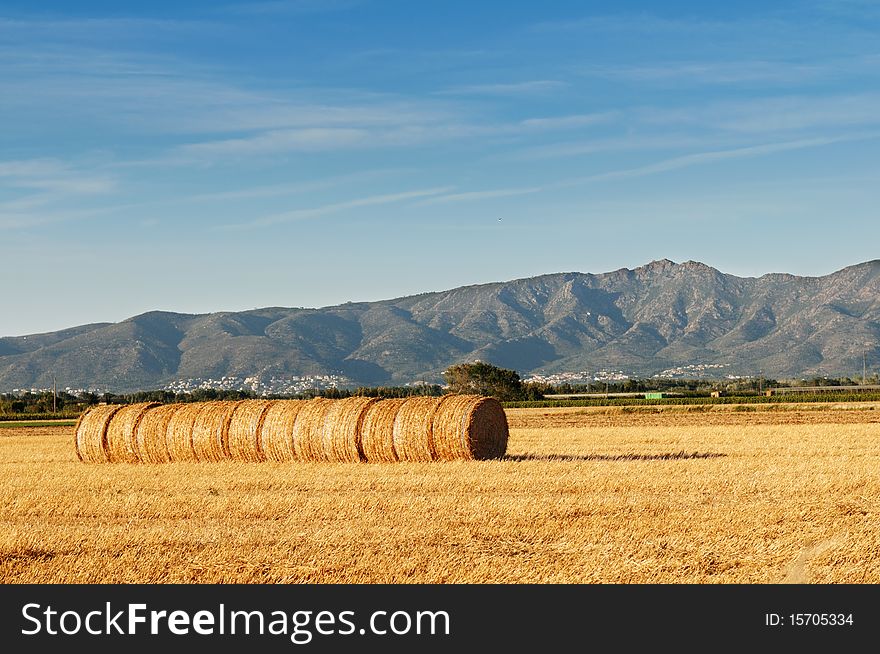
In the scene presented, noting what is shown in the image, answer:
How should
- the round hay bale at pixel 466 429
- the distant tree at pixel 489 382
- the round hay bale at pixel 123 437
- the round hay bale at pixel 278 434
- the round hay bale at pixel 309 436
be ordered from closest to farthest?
1. the round hay bale at pixel 466 429
2. the round hay bale at pixel 309 436
3. the round hay bale at pixel 278 434
4. the round hay bale at pixel 123 437
5. the distant tree at pixel 489 382

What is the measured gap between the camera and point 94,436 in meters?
26.7

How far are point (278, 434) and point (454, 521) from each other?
1126cm

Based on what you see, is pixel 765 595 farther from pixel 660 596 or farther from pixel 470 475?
pixel 470 475

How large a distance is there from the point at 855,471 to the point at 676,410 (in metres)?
45.1

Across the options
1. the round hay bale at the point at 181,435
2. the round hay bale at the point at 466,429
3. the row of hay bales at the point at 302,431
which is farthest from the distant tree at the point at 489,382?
the round hay bale at the point at 466,429

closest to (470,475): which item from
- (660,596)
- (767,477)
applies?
(767,477)

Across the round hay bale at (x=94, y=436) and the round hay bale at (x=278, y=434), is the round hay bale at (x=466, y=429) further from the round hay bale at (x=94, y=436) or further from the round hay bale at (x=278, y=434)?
the round hay bale at (x=94, y=436)

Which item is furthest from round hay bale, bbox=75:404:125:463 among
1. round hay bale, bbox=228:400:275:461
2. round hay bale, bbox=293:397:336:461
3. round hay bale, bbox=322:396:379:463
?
round hay bale, bbox=322:396:379:463

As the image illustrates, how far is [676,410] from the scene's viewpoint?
64.6m

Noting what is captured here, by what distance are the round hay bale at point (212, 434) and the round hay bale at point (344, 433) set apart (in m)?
2.35

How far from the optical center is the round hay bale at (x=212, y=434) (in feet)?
82.6

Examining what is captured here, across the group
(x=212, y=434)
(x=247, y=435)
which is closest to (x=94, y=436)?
(x=212, y=434)

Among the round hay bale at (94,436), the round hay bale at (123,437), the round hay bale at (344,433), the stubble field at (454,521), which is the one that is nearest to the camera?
the stubble field at (454,521)

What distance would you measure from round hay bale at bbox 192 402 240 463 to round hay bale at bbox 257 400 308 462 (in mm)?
835
